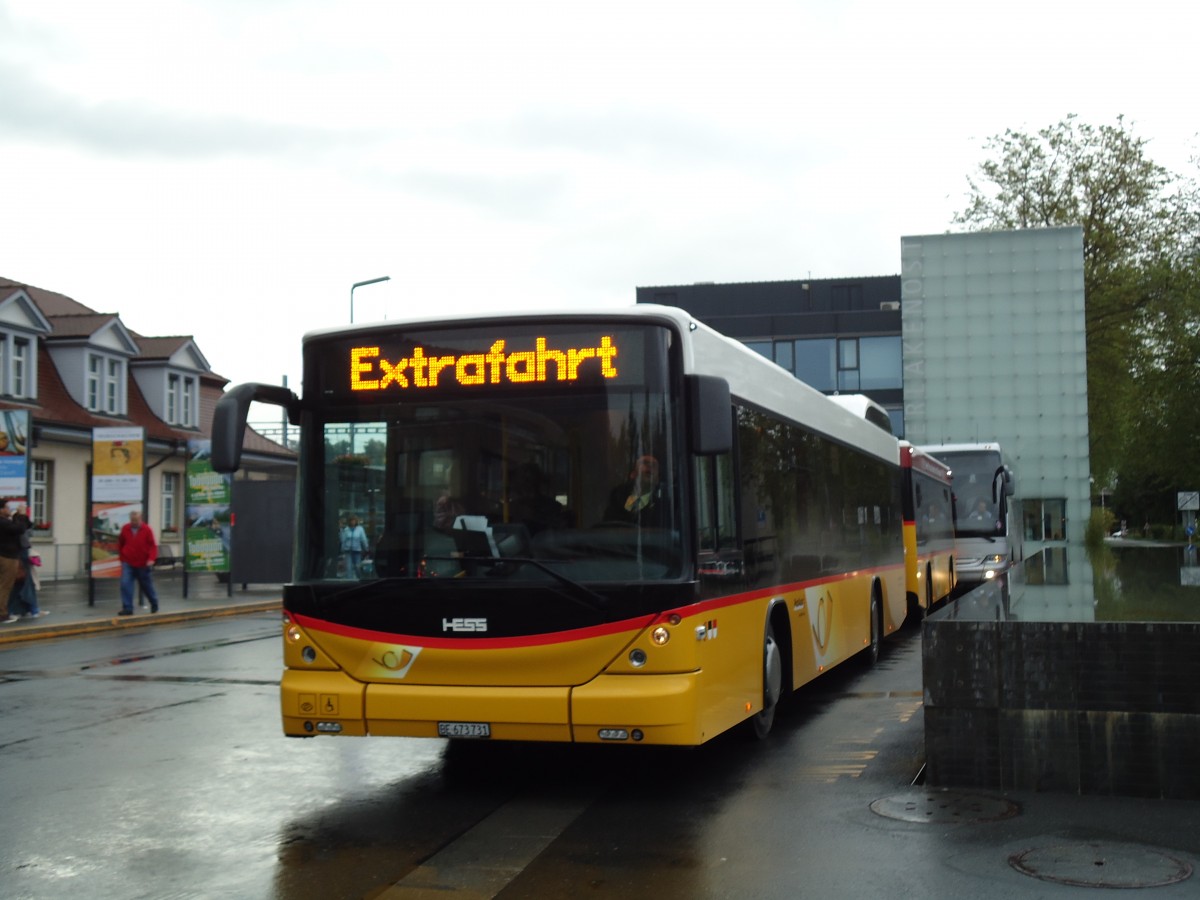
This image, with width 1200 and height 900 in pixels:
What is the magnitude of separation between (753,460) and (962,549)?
2029 centimetres

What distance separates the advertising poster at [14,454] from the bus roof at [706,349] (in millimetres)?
13718

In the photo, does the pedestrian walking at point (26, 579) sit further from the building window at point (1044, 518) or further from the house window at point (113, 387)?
the building window at point (1044, 518)

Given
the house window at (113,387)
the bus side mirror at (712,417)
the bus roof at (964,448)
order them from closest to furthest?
1. the bus side mirror at (712,417)
2. the bus roof at (964,448)
3. the house window at (113,387)

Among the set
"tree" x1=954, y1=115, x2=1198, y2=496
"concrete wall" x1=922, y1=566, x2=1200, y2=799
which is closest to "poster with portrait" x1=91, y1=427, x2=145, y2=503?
"concrete wall" x1=922, y1=566, x2=1200, y2=799

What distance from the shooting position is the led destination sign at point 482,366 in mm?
7941

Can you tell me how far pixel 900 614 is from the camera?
1728cm

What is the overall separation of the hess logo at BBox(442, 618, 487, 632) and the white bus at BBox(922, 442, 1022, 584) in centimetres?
2177

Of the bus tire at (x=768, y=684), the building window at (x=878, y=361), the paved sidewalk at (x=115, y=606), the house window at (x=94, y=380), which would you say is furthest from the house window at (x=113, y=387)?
the building window at (x=878, y=361)

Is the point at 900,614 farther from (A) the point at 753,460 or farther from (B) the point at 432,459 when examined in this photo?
(B) the point at 432,459

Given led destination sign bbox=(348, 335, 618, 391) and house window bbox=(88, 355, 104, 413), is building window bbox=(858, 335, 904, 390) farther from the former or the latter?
led destination sign bbox=(348, 335, 618, 391)

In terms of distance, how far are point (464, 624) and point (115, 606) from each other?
765 inches

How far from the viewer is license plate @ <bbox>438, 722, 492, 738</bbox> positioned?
7574 mm

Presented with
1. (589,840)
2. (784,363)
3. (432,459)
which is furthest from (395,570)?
(784,363)

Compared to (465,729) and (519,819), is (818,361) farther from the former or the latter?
(519,819)
